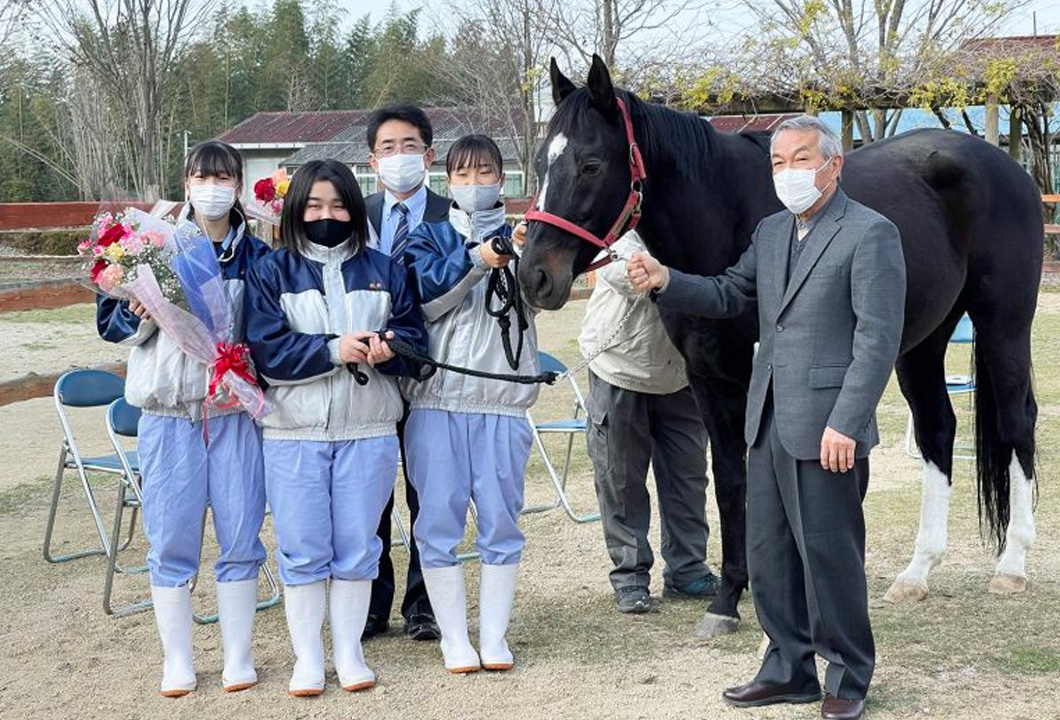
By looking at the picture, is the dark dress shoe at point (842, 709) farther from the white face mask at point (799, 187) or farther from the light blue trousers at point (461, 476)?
the white face mask at point (799, 187)

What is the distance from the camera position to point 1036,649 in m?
3.89

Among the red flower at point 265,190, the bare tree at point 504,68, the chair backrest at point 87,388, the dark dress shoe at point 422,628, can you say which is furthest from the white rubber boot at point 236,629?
the bare tree at point 504,68

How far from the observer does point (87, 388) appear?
18.2 ft

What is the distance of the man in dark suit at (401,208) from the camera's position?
4008mm

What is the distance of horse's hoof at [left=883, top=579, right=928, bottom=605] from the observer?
4.43 meters

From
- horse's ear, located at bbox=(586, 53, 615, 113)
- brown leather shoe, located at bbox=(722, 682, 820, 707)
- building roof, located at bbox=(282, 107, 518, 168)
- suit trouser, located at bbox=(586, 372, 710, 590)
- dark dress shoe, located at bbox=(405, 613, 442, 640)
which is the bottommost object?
dark dress shoe, located at bbox=(405, 613, 442, 640)

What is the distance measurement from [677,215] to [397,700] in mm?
1691

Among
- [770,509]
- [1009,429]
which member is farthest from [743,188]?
[1009,429]

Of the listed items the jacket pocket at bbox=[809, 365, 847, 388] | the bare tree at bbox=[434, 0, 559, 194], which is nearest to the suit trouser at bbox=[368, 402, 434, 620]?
the jacket pocket at bbox=[809, 365, 847, 388]

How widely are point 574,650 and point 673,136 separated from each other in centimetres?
165

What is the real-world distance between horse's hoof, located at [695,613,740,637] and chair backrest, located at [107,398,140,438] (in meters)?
2.49

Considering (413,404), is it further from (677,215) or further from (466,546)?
(466,546)

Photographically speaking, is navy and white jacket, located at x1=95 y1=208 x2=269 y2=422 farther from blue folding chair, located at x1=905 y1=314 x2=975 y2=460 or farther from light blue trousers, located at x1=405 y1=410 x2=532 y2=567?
blue folding chair, located at x1=905 y1=314 x2=975 y2=460

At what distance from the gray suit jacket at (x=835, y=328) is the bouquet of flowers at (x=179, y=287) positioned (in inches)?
58.3
